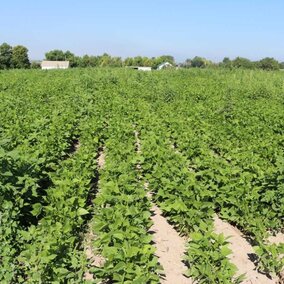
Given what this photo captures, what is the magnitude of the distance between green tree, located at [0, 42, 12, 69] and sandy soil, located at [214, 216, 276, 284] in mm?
62993

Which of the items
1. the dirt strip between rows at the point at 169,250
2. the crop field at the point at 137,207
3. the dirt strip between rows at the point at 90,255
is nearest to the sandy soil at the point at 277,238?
the crop field at the point at 137,207

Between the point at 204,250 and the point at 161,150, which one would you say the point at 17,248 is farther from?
the point at 161,150

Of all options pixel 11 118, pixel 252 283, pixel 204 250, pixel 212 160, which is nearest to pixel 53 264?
pixel 204 250

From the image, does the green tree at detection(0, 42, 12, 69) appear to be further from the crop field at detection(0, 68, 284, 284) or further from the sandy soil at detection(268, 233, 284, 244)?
the sandy soil at detection(268, 233, 284, 244)

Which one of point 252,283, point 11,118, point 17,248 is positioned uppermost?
point 11,118

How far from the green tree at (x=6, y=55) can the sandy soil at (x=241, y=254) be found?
62993 millimetres

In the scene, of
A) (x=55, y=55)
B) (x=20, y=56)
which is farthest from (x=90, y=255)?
(x=55, y=55)

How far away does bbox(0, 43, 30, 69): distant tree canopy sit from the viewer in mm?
64819

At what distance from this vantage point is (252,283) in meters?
4.36

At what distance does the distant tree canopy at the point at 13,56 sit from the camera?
213ft

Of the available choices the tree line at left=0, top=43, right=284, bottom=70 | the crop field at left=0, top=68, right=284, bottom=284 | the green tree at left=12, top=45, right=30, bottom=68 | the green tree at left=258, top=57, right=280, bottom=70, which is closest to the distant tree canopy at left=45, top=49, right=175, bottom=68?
the tree line at left=0, top=43, right=284, bottom=70

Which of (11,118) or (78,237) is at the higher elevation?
(11,118)

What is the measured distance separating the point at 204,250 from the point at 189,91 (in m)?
13.9

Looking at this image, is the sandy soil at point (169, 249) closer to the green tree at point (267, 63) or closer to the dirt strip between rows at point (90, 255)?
the dirt strip between rows at point (90, 255)
